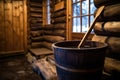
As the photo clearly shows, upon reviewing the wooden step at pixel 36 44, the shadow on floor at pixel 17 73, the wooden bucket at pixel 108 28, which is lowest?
the shadow on floor at pixel 17 73

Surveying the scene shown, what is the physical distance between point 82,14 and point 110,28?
1425mm

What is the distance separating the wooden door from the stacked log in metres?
3.75

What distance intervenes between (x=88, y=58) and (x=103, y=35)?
2.78 ft

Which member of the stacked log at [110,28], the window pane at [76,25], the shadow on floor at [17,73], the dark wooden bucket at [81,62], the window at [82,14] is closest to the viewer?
the dark wooden bucket at [81,62]

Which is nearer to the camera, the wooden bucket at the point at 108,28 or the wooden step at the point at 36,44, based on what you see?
the wooden bucket at the point at 108,28

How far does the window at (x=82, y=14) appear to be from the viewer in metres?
2.97

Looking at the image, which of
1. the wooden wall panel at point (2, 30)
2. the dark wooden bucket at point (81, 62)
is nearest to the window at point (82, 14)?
the dark wooden bucket at point (81, 62)

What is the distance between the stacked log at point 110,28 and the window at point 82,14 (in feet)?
2.68

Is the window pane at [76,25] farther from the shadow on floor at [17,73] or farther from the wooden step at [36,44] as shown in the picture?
the wooden step at [36,44]

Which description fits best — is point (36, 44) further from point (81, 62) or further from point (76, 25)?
point (81, 62)

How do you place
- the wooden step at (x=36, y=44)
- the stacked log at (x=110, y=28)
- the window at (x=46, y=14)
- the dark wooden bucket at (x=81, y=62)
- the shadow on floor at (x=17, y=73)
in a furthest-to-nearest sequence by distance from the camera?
the window at (x=46, y=14) → the wooden step at (x=36, y=44) → the shadow on floor at (x=17, y=73) → the stacked log at (x=110, y=28) → the dark wooden bucket at (x=81, y=62)

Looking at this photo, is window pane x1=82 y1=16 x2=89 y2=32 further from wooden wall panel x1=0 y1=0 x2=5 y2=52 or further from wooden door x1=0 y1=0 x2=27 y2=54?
wooden wall panel x1=0 y1=0 x2=5 y2=52

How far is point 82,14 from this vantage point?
3.24 m

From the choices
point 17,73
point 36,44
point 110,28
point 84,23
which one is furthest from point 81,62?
point 36,44
